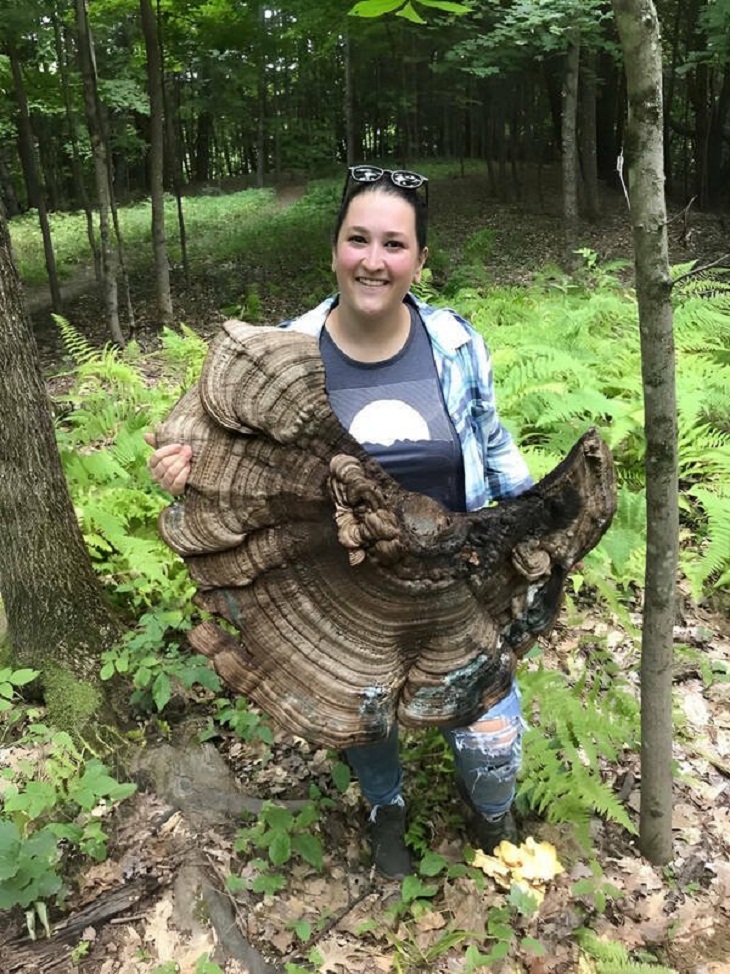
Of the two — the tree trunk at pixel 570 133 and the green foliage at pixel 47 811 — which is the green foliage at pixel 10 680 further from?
the tree trunk at pixel 570 133

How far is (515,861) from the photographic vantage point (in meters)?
2.49

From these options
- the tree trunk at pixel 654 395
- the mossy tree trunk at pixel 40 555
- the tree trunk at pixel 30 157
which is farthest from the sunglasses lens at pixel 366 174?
the tree trunk at pixel 30 157

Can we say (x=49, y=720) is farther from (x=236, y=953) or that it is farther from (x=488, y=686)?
(x=488, y=686)

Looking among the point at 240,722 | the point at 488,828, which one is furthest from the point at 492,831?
the point at 240,722

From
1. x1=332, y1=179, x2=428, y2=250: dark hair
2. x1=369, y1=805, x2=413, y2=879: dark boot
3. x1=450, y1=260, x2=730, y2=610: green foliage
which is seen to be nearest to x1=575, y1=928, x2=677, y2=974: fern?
x1=369, y1=805, x2=413, y2=879: dark boot

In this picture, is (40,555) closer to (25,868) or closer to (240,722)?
(240,722)

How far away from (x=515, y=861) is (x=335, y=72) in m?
32.4

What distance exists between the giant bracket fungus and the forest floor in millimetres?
1008

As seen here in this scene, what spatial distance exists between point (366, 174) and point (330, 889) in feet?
8.24

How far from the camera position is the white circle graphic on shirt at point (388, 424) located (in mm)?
2113

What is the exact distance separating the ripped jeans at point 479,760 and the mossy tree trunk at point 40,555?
4.28ft

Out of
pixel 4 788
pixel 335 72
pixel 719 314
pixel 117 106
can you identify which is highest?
pixel 335 72

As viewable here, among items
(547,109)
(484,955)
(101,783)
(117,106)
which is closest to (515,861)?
(484,955)

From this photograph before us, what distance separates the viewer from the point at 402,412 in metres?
2.15
